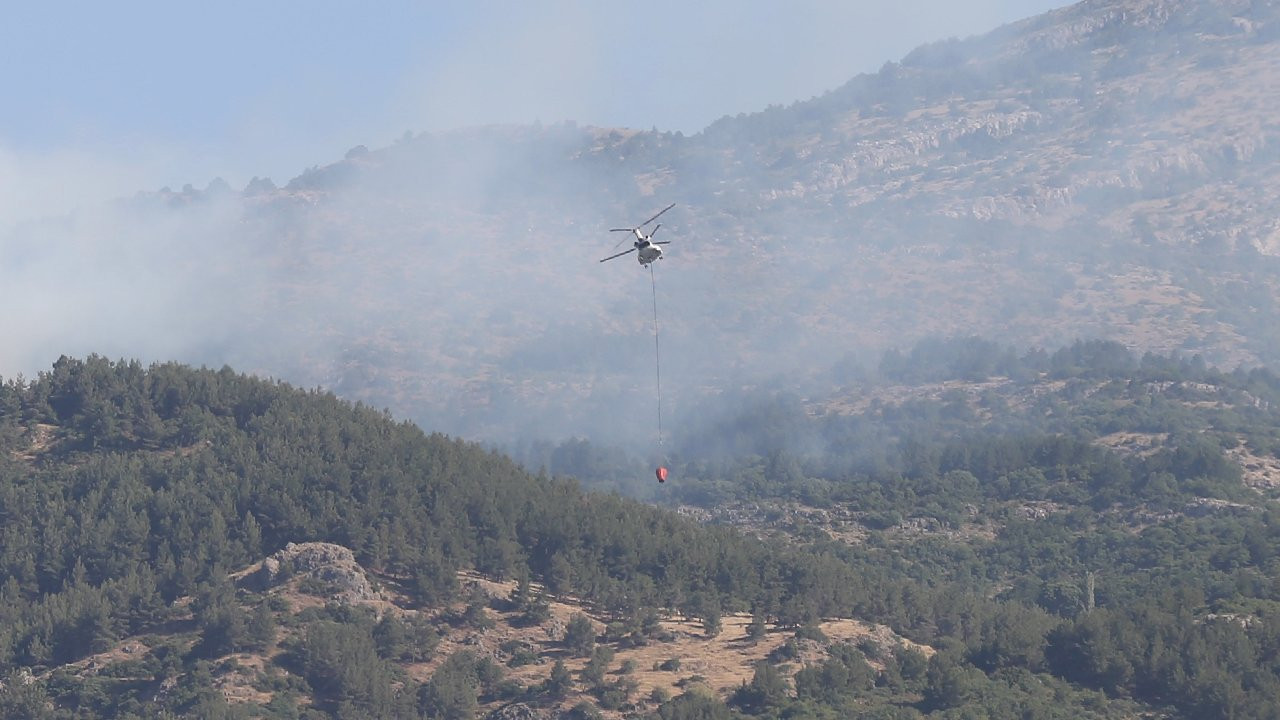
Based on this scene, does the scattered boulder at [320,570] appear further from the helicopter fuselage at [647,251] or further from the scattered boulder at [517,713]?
the helicopter fuselage at [647,251]

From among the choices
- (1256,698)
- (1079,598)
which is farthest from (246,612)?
(1079,598)

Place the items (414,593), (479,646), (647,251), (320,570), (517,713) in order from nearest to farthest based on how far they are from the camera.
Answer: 1. (647,251)
2. (517,713)
3. (479,646)
4. (320,570)
5. (414,593)

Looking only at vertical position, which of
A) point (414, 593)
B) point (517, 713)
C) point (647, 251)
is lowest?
point (517, 713)

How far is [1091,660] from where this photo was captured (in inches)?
5157

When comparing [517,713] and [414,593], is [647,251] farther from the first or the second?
[414,593]

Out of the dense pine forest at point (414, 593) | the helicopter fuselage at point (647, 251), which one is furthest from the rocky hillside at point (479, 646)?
the helicopter fuselage at point (647, 251)

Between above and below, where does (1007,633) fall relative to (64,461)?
below

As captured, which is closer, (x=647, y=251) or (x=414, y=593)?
(x=647, y=251)

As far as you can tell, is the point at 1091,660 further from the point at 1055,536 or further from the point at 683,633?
the point at 1055,536

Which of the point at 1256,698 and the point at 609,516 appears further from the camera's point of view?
the point at 609,516

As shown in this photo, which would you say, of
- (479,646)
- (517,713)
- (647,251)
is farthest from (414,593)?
(647,251)

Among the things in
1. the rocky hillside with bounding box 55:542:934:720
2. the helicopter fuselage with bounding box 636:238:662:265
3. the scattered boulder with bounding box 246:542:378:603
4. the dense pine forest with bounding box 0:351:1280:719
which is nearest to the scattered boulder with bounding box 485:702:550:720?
the rocky hillside with bounding box 55:542:934:720

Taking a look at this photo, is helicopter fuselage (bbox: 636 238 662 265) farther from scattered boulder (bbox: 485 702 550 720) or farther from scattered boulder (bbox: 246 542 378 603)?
scattered boulder (bbox: 246 542 378 603)

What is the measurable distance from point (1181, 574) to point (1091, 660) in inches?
1602
